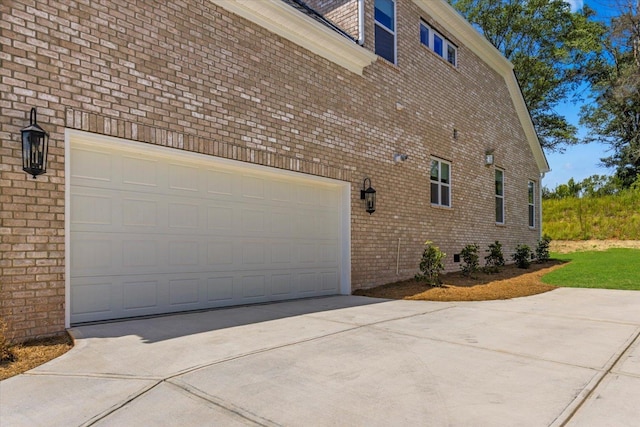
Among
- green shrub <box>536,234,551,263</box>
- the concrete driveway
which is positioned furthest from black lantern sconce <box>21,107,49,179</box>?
green shrub <box>536,234,551,263</box>

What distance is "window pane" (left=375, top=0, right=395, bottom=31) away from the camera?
10.2 meters

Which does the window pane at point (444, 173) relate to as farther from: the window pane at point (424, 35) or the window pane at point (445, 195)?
the window pane at point (424, 35)

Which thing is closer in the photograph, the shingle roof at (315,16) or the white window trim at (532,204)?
the shingle roof at (315,16)

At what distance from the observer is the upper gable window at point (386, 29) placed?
33.5 feet

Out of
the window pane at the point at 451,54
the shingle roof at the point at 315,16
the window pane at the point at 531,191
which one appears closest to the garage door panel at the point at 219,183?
the shingle roof at the point at 315,16

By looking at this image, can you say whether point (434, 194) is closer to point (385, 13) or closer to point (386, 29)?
point (386, 29)

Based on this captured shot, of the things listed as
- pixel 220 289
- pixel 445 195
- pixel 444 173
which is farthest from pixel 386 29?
pixel 220 289

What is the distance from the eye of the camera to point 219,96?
21.6 ft

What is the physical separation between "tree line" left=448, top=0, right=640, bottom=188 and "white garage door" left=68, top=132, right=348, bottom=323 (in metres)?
23.3

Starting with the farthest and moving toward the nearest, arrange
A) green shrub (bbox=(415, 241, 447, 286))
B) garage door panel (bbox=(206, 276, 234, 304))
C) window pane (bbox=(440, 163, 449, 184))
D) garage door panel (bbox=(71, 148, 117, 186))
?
window pane (bbox=(440, 163, 449, 184)) → green shrub (bbox=(415, 241, 447, 286)) → garage door panel (bbox=(206, 276, 234, 304)) → garage door panel (bbox=(71, 148, 117, 186))

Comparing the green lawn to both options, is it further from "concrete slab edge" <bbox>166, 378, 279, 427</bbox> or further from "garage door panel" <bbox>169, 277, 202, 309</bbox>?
"concrete slab edge" <bbox>166, 378, 279, 427</bbox>

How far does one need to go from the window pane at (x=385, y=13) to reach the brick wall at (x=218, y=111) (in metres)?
0.29

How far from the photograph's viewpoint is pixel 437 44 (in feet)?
41.1

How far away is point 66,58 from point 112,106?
2.32ft
